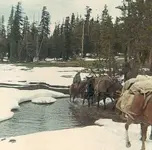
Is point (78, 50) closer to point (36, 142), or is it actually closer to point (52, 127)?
point (52, 127)

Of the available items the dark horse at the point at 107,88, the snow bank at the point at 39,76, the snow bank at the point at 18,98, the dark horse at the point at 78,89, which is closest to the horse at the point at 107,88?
the dark horse at the point at 107,88

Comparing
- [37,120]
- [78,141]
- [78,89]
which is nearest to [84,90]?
[78,89]

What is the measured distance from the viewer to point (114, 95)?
20438 millimetres

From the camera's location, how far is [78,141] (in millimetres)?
10164

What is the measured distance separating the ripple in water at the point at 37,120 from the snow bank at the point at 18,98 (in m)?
0.46

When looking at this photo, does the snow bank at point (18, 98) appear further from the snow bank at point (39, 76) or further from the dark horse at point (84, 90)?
the snow bank at point (39, 76)

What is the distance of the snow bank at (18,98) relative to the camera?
19122 millimetres

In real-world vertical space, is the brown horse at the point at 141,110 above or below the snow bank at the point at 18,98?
above

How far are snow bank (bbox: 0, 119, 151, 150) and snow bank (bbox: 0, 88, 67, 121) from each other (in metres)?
6.65

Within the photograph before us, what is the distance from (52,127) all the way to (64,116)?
9.86ft

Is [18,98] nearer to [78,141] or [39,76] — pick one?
[78,141]

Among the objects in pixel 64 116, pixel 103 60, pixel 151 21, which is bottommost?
pixel 64 116

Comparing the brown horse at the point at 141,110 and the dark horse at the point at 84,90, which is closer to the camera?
the brown horse at the point at 141,110

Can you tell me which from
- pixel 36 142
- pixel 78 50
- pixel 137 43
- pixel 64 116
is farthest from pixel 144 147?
pixel 78 50
